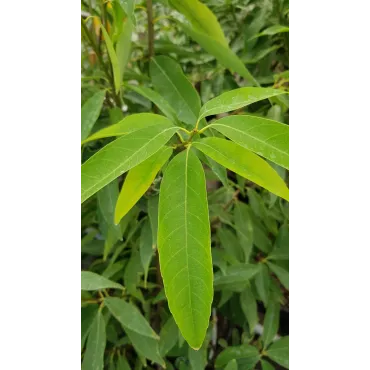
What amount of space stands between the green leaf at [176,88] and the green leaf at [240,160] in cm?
12

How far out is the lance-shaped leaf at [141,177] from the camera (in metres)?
0.35

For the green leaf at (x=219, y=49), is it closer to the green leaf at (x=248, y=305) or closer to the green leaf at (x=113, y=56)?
the green leaf at (x=113, y=56)

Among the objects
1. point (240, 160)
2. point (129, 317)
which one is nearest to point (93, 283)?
point (129, 317)

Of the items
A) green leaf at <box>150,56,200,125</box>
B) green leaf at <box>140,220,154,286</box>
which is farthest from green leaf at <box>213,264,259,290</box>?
green leaf at <box>150,56,200,125</box>

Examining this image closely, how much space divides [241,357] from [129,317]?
0.18 metres

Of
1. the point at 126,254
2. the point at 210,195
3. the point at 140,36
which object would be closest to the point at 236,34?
the point at 140,36

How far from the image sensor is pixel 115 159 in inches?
12.5

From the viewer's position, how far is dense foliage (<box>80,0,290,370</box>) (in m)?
0.32
